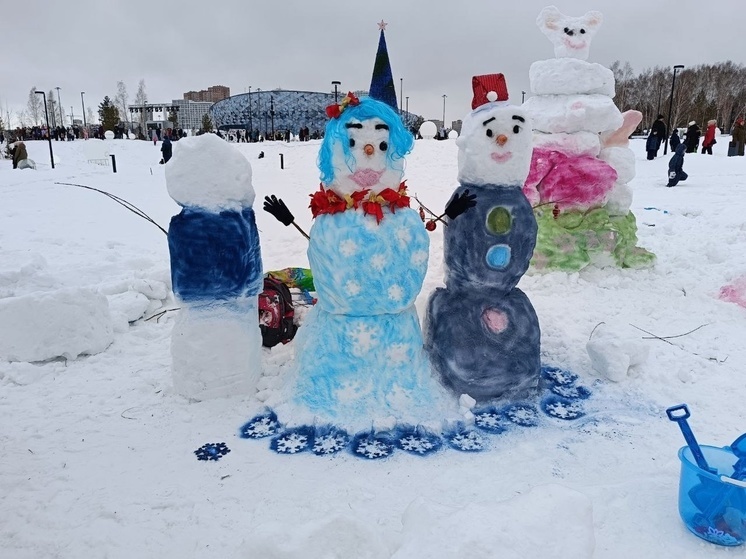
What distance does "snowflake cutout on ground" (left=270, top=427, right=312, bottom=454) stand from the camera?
3.16m

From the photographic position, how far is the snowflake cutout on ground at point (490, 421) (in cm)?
339

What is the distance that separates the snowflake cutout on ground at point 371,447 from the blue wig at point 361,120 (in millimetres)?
1565

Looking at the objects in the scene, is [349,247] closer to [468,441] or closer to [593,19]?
[468,441]

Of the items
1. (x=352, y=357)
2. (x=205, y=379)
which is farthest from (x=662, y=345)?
(x=205, y=379)

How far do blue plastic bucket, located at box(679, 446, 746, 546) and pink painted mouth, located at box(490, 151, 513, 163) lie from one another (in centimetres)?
199

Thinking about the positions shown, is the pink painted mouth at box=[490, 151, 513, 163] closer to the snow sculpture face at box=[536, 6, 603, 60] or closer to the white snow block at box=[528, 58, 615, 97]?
the white snow block at box=[528, 58, 615, 97]

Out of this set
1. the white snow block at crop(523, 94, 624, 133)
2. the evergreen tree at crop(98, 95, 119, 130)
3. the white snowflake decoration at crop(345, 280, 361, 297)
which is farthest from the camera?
the evergreen tree at crop(98, 95, 119, 130)

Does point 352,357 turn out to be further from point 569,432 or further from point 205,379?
point 569,432

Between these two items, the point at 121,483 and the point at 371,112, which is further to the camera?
the point at 371,112

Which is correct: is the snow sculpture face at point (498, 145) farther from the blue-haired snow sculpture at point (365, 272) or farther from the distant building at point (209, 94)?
the distant building at point (209, 94)

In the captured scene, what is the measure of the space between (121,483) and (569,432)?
2.49 meters

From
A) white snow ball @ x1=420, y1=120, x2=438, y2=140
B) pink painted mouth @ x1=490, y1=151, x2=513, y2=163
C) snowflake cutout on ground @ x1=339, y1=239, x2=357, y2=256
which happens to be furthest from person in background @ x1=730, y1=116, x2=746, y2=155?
snowflake cutout on ground @ x1=339, y1=239, x2=357, y2=256

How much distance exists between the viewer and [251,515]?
2.62 m

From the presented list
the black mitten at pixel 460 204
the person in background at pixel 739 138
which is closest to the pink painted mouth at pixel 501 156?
the black mitten at pixel 460 204
